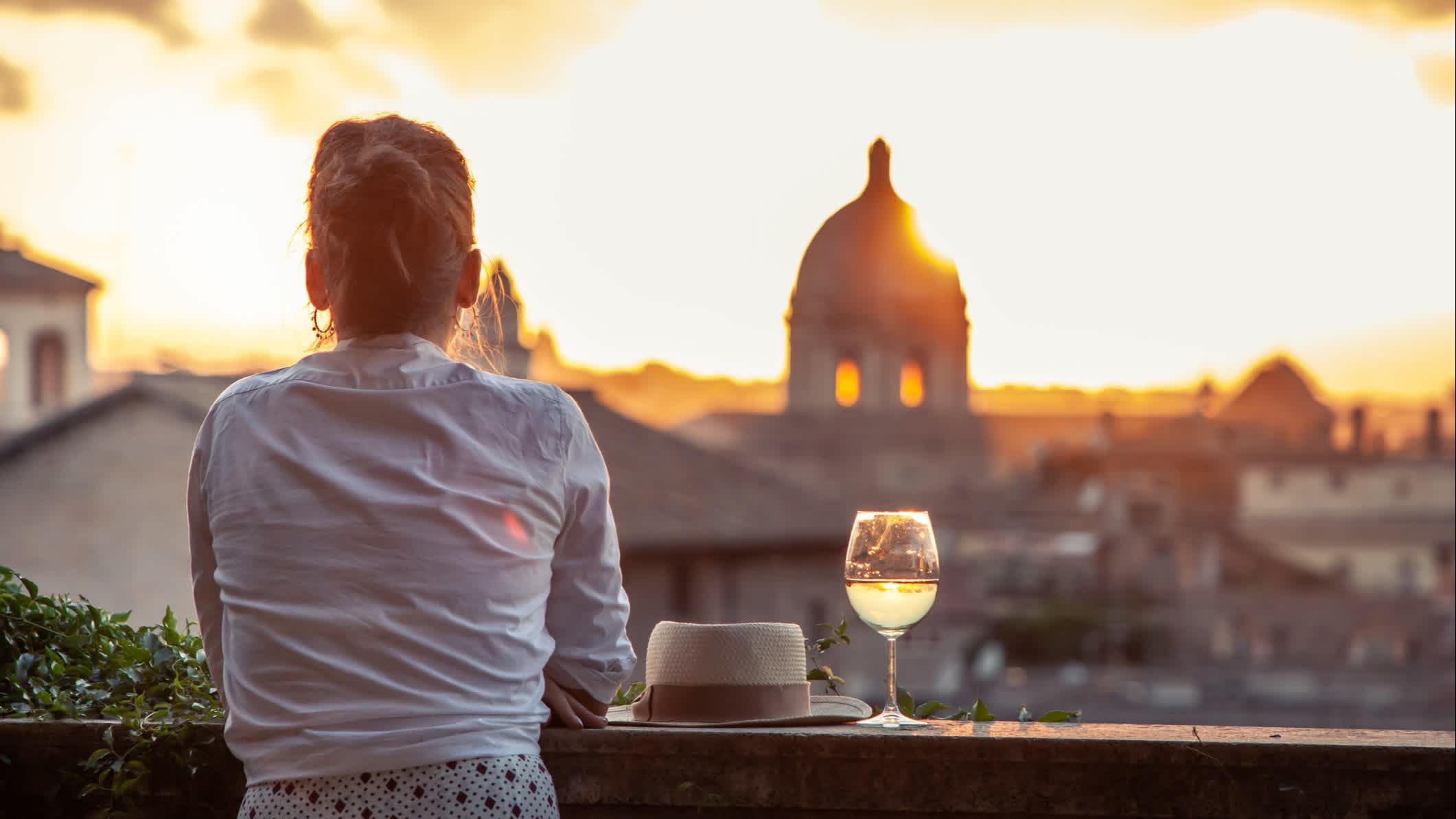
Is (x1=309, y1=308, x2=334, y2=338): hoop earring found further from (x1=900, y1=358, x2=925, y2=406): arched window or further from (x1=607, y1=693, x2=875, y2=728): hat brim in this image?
(x1=900, y1=358, x2=925, y2=406): arched window

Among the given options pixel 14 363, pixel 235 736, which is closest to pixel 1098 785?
pixel 235 736

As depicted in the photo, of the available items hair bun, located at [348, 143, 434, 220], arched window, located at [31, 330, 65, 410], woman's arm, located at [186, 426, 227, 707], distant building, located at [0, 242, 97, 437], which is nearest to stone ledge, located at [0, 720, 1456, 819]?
woman's arm, located at [186, 426, 227, 707]

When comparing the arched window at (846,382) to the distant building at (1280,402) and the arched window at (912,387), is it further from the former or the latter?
the distant building at (1280,402)

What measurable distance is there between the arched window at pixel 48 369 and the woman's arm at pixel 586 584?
28.2 metres

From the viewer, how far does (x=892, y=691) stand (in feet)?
6.24

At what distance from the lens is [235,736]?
5.01 ft

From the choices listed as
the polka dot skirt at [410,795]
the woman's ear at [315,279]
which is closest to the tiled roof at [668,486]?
the woman's ear at [315,279]

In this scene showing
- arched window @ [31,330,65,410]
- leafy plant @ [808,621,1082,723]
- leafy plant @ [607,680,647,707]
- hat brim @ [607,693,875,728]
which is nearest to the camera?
hat brim @ [607,693,875,728]

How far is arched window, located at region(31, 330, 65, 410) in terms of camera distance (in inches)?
1109

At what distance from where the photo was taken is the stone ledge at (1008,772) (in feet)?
5.53

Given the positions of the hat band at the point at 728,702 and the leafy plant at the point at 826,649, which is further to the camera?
the leafy plant at the point at 826,649

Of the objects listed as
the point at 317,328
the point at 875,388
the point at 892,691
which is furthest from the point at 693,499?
the point at 875,388

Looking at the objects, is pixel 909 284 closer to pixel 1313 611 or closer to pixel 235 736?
pixel 1313 611

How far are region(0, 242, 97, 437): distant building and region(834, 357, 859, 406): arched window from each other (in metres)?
21.0
